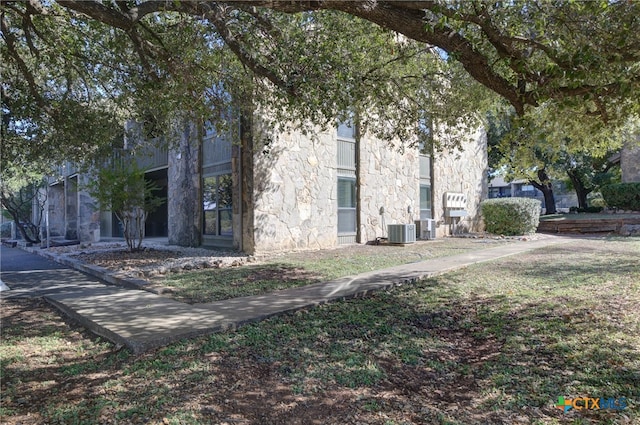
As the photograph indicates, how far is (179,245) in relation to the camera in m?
13.5

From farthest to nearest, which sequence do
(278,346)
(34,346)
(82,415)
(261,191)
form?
(261,191) → (34,346) → (278,346) → (82,415)

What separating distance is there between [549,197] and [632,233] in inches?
539

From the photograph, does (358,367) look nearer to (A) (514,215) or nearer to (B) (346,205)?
(B) (346,205)

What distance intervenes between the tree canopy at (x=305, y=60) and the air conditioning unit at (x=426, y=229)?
5961mm

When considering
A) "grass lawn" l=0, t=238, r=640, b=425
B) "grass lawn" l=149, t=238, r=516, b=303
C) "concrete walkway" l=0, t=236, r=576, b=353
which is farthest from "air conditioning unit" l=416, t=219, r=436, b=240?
"grass lawn" l=0, t=238, r=640, b=425

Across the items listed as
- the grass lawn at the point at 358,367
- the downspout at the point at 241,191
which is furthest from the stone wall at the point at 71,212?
the grass lawn at the point at 358,367

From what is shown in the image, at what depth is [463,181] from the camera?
714 inches

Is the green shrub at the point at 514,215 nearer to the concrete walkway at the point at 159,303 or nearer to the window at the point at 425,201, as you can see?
the window at the point at 425,201

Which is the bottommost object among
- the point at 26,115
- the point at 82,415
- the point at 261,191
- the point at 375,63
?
the point at 82,415

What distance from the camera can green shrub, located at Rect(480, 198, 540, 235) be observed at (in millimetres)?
16062

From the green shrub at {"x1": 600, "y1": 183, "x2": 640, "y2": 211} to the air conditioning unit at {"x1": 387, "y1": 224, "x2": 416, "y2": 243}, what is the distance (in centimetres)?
1345

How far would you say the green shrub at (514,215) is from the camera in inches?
632

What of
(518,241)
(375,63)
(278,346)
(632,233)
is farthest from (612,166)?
(278,346)

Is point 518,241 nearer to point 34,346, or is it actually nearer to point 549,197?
point 34,346
